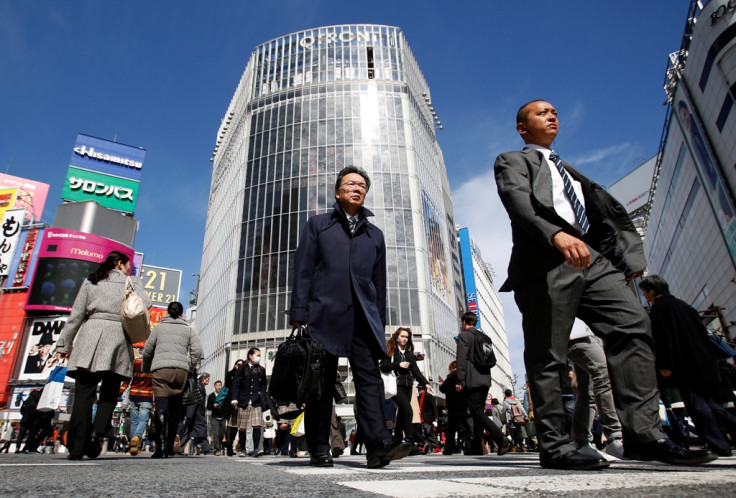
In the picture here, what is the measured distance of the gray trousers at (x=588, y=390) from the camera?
3400mm

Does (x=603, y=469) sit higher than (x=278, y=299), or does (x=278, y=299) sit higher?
(x=278, y=299)

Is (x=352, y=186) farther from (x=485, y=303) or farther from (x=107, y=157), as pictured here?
(x=485, y=303)

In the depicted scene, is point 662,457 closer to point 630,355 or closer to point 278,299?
point 630,355

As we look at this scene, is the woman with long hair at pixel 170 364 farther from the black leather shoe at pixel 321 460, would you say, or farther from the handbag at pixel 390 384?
the black leather shoe at pixel 321 460

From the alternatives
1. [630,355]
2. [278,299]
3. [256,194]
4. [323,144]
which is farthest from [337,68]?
[630,355]

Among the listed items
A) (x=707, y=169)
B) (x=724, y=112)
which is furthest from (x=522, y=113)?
(x=707, y=169)

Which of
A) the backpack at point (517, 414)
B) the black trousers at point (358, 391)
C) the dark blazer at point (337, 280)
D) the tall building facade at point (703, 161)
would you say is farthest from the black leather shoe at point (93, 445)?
the tall building facade at point (703, 161)

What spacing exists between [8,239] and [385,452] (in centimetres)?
4398

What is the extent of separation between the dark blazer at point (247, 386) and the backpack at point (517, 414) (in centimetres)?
554

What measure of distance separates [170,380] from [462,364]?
3.46 meters

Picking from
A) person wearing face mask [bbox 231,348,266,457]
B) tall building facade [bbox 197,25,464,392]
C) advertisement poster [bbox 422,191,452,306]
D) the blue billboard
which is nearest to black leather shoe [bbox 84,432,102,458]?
person wearing face mask [bbox 231,348,266,457]

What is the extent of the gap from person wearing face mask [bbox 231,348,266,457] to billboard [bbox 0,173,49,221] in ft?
140

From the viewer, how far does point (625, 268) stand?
2.48m

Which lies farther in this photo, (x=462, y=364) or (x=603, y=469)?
(x=462, y=364)
